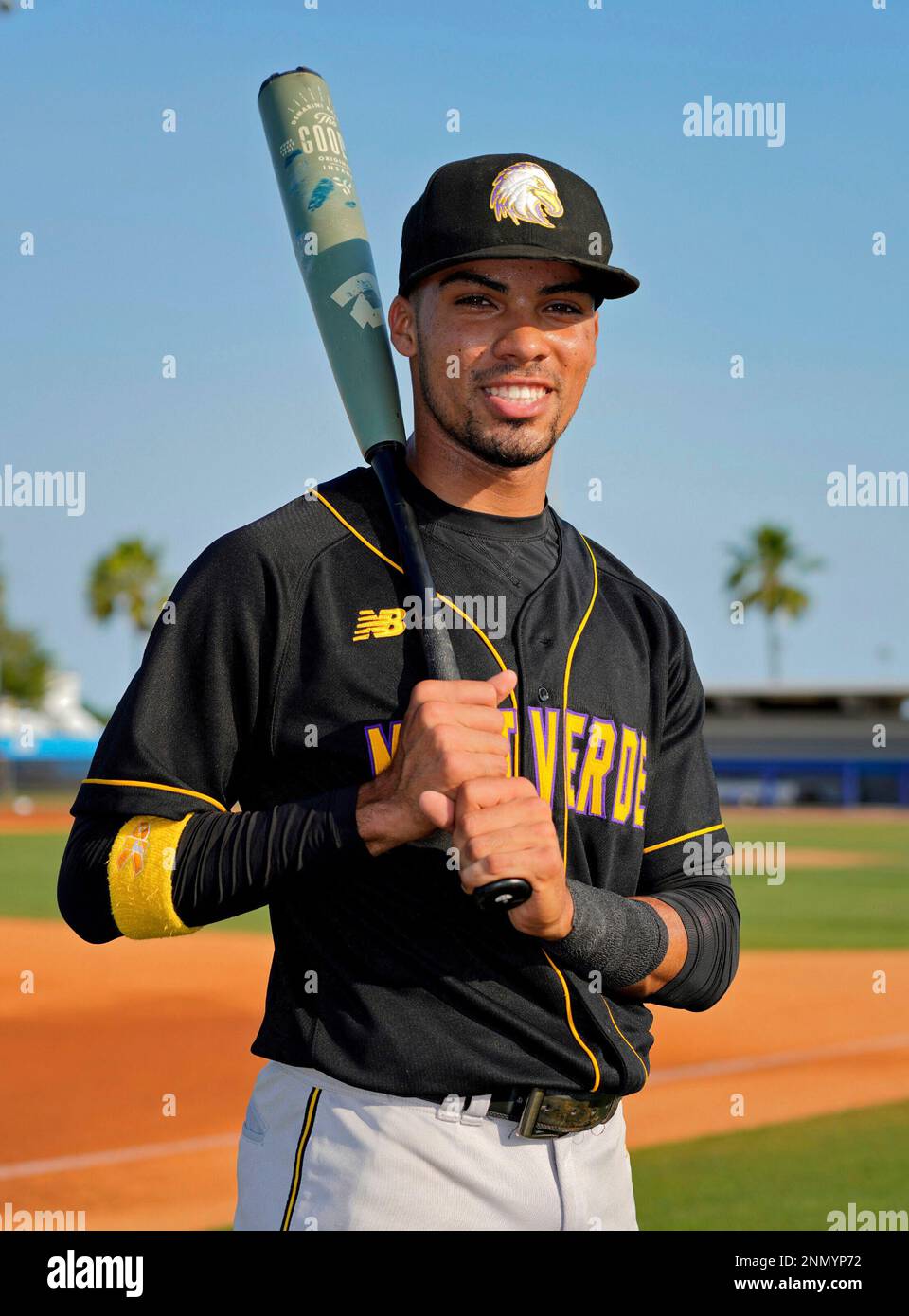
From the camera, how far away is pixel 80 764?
2302 inches

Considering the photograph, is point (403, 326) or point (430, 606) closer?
point (430, 606)

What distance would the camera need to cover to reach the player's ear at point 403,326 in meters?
2.64

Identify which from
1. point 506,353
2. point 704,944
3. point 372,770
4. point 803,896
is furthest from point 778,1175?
point 803,896

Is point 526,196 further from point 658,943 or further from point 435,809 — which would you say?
point 658,943

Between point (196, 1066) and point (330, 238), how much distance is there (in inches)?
292

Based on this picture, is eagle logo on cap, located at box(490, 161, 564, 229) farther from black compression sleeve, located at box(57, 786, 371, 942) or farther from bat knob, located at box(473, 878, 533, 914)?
bat knob, located at box(473, 878, 533, 914)

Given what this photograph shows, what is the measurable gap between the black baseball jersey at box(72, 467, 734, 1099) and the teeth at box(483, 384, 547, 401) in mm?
251

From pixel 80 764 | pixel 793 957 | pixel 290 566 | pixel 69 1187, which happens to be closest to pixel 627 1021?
pixel 290 566

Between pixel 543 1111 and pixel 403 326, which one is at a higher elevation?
pixel 403 326

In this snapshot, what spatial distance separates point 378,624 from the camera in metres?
2.45

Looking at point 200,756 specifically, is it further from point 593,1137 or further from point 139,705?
point 593,1137

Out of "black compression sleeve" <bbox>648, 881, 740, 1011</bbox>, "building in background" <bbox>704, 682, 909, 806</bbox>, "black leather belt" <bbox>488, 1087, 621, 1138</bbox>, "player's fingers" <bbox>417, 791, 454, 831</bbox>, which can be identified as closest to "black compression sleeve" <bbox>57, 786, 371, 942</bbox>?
"player's fingers" <bbox>417, 791, 454, 831</bbox>

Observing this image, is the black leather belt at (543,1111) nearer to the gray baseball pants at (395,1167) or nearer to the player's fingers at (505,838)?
the gray baseball pants at (395,1167)

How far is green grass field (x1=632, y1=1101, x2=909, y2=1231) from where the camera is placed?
6.13 m
